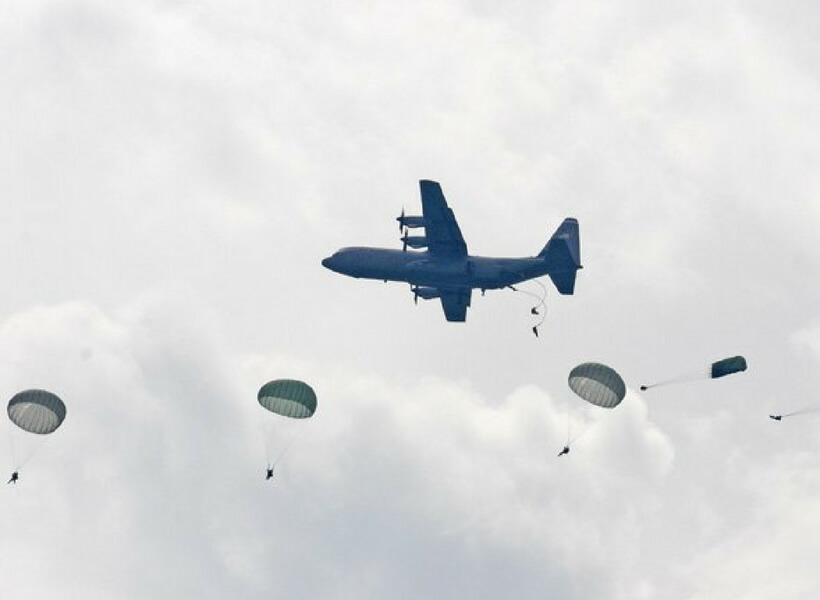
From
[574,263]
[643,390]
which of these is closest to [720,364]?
[643,390]

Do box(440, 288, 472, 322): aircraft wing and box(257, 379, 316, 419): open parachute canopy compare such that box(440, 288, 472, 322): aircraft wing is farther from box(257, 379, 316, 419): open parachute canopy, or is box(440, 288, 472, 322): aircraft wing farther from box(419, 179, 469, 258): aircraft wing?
box(257, 379, 316, 419): open parachute canopy

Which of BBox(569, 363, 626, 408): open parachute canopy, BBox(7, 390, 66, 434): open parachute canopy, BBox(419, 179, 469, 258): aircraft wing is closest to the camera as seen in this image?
BBox(7, 390, 66, 434): open parachute canopy

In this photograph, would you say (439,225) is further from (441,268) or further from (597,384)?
A: (597,384)

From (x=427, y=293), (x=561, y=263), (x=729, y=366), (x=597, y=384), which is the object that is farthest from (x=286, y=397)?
(x=427, y=293)

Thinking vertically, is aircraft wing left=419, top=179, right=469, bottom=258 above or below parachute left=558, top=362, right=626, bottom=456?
above

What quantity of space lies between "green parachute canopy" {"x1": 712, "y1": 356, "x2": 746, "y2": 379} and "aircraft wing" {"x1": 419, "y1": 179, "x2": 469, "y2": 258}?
32233mm

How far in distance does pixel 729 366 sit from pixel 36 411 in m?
47.6

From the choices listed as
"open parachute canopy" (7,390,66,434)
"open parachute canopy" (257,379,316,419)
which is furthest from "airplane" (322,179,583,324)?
"open parachute canopy" (7,390,66,434)

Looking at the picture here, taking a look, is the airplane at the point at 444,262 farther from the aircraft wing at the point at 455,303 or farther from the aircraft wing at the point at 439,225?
the aircraft wing at the point at 455,303

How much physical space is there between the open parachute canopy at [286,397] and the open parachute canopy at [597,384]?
61.3 ft

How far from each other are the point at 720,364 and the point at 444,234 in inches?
1301

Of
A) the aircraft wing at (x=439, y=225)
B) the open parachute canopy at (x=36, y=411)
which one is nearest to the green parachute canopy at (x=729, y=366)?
the aircraft wing at (x=439, y=225)

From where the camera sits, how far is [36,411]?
90.4 metres

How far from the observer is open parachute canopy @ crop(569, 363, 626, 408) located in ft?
312
